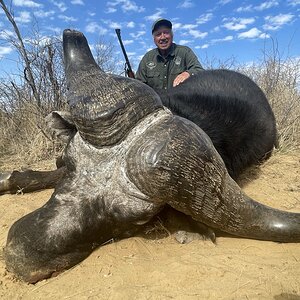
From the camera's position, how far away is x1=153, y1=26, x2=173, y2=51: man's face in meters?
7.21

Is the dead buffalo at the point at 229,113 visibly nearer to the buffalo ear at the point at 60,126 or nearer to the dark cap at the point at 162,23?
the buffalo ear at the point at 60,126

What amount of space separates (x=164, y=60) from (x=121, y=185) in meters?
5.61

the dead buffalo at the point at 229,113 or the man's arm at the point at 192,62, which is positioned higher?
the man's arm at the point at 192,62

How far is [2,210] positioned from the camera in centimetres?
330

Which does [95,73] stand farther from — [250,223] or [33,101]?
[33,101]

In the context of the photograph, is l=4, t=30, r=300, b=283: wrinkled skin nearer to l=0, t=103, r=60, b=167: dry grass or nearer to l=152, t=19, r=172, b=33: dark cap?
l=0, t=103, r=60, b=167: dry grass

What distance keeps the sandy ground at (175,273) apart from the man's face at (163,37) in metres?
5.42

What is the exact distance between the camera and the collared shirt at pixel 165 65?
6953 mm

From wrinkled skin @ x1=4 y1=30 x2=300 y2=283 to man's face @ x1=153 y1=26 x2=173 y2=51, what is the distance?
210 inches

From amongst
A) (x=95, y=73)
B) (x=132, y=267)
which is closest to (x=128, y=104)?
(x=95, y=73)

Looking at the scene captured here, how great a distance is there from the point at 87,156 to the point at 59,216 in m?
0.37

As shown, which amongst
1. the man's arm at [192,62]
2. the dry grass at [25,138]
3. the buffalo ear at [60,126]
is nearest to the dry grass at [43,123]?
the dry grass at [25,138]

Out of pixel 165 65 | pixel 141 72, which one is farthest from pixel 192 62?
pixel 141 72

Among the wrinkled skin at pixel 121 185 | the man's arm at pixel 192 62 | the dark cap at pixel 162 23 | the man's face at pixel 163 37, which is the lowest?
Result: the wrinkled skin at pixel 121 185
